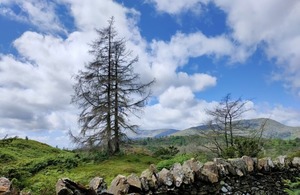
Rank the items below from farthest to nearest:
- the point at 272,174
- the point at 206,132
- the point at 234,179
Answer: the point at 206,132 → the point at 272,174 → the point at 234,179

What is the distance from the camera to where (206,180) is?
7.92 meters

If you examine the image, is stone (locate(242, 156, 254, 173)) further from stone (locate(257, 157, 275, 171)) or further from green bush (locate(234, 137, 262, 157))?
green bush (locate(234, 137, 262, 157))

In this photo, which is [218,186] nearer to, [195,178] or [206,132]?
[195,178]

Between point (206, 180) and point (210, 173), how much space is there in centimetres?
19

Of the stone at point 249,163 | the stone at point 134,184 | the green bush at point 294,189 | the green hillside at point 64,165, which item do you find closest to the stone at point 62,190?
the stone at point 134,184

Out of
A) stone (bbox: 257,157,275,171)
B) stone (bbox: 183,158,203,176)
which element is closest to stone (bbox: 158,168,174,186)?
stone (bbox: 183,158,203,176)

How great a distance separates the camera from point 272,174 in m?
9.48

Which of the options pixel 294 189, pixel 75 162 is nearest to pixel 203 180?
pixel 294 189

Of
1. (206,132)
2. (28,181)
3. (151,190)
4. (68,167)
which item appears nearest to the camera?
(151,190)

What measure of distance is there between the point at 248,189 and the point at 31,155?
22789 millimetres

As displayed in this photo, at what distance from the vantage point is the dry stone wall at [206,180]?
→ 6484mm

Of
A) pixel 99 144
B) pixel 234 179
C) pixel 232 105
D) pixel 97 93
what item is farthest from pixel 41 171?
pixel 234 179

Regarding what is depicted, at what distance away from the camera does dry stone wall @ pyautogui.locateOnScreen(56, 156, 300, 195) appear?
6484mm

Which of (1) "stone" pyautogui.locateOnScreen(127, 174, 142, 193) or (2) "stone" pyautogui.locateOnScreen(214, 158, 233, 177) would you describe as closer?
(1) "stone" pyautogui.locateOnScreen(127, 174, 142, 193)
